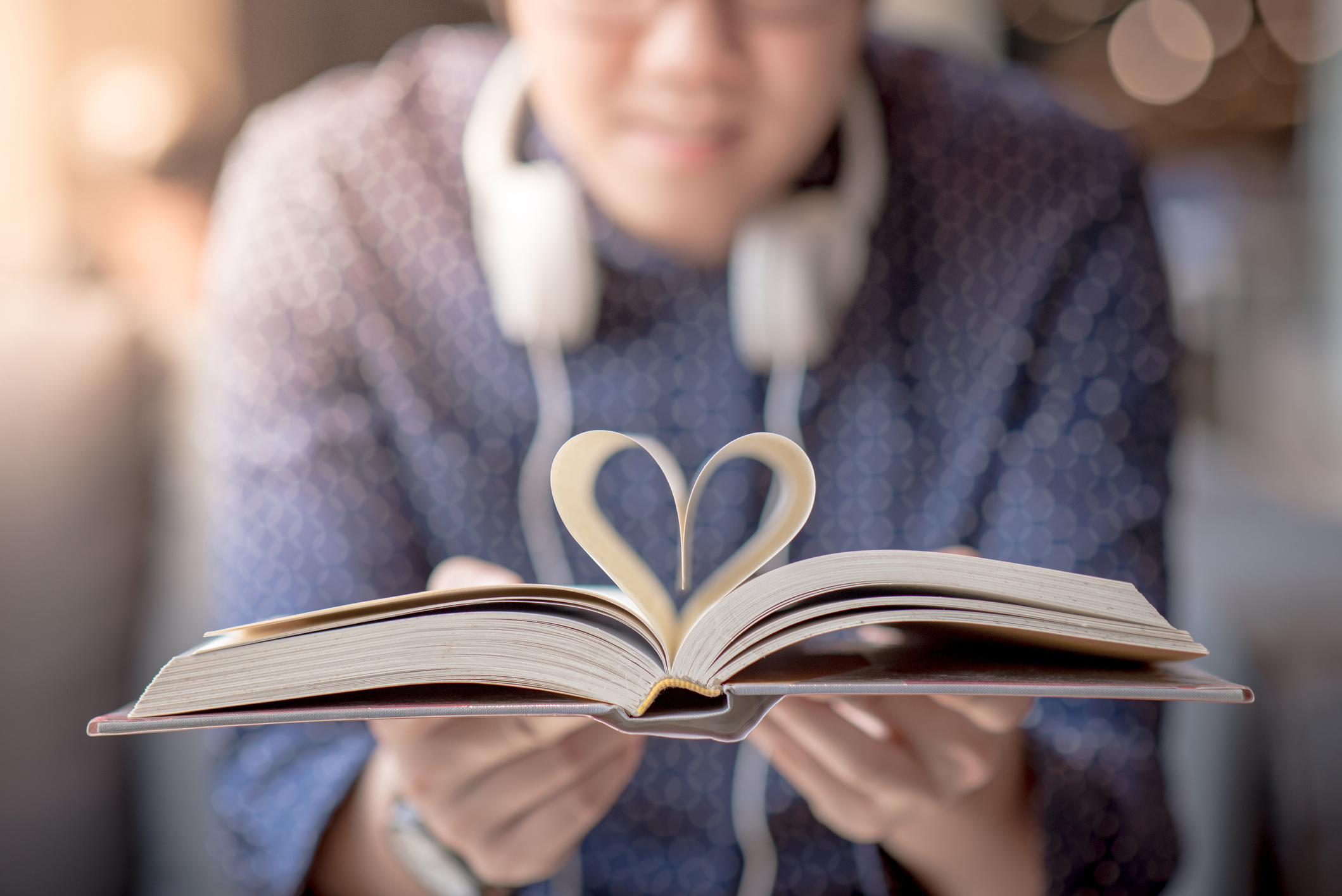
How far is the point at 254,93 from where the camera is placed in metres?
2.72

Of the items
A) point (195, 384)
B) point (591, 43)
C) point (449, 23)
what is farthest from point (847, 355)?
point (449, 23)

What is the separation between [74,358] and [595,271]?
71cm

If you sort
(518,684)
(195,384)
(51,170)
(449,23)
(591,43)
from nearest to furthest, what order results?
(518,684), (591,43), (195,384), (51,170), (449,23)

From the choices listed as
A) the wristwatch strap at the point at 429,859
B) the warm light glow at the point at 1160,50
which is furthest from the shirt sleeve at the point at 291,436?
the warm light glow at the point at 1160,50

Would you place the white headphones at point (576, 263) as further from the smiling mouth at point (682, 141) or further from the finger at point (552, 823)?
the finger at point (552, 823)

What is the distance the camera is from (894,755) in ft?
1.79

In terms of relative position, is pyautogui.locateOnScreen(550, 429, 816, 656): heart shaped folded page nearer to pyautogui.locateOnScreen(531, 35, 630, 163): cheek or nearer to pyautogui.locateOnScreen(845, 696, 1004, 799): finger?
pyautogui.locateOnScreen(845, 696, 1004, 799): finger

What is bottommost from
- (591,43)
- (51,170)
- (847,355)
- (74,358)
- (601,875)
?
(601,875)

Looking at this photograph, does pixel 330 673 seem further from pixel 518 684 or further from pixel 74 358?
pixel 74 358

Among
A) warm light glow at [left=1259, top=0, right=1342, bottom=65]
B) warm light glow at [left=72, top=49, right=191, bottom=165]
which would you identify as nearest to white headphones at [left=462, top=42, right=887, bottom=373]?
warm light glow at [left=72, top=49, right=191, bottom=165]

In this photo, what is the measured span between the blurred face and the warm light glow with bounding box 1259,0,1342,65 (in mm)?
3994

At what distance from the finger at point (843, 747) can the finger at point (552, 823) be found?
0.33 ft

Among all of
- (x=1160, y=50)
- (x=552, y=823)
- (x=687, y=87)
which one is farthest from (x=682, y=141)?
(x=1160, y=50)

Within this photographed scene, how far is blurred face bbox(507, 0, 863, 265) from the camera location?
0.75m
